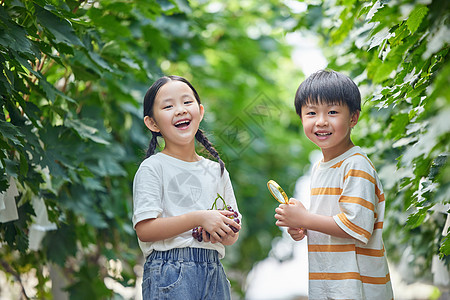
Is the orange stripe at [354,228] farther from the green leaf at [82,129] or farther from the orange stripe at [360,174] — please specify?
the green leaf at [82,129]

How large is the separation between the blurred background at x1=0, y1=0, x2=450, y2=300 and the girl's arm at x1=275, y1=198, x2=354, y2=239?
310 millimetres

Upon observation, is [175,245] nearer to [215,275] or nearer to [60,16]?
[215,275]

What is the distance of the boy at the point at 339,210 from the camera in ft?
6.04

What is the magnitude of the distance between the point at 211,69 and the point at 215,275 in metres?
4.77

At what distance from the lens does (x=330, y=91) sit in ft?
6.27

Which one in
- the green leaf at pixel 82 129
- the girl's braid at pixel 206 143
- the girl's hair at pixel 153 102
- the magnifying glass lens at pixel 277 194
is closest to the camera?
the magnifying glass lens at pixel 277 194

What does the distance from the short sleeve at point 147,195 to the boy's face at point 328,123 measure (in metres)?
0.56

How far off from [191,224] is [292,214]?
343mm

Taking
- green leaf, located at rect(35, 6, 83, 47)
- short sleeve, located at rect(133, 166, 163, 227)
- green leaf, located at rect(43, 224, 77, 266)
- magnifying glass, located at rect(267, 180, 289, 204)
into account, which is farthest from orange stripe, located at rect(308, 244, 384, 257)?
green leaf, located at rect(43, 224, 77, 266)

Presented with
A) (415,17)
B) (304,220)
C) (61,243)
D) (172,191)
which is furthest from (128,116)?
(415,17)

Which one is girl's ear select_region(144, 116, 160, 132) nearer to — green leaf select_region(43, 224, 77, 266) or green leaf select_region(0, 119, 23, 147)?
green leaf select_region(0, 119, 23, 147)

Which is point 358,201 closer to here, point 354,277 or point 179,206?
point 354,277

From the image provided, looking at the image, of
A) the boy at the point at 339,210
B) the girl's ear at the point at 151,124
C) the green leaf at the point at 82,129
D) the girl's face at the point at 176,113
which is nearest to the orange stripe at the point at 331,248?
the boy at the point at 339,210

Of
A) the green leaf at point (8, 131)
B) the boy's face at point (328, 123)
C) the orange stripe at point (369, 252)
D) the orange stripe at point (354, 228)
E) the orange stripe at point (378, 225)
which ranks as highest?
the boy's face at point (328, 123)
